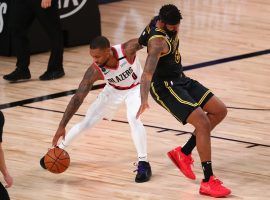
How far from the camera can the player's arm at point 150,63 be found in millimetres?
7531

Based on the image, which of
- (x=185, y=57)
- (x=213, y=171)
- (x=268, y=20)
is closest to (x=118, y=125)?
(x=213, y=171)

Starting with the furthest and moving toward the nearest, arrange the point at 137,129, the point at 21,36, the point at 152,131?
the point at 21,36, the point at 152,131, the point at 137,129

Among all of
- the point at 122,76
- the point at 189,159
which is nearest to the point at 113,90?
the point at 122,76

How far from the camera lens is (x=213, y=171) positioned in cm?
853

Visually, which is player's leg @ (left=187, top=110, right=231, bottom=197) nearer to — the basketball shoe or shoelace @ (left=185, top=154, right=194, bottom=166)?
shoelace @ (left=185, top=154, right=194, bottom=166)

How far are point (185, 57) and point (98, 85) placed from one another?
1895 millimetres

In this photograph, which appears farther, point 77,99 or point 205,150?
point 77,99

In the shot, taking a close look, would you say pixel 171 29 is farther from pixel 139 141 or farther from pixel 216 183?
pixel 216 183

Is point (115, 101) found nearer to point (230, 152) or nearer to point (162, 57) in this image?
point (162, 57)

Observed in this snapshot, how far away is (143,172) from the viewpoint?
27.0ft

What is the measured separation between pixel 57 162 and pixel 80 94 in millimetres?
624

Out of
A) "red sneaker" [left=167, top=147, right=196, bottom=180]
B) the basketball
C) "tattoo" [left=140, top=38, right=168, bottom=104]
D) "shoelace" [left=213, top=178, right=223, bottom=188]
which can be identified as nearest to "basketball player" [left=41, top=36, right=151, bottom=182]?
the basketball

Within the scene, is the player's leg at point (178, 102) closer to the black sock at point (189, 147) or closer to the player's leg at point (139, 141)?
the black sock at point (189, 147)

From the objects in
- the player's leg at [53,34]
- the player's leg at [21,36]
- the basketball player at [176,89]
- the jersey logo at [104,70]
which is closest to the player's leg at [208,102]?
the basketball player at [176,89]
